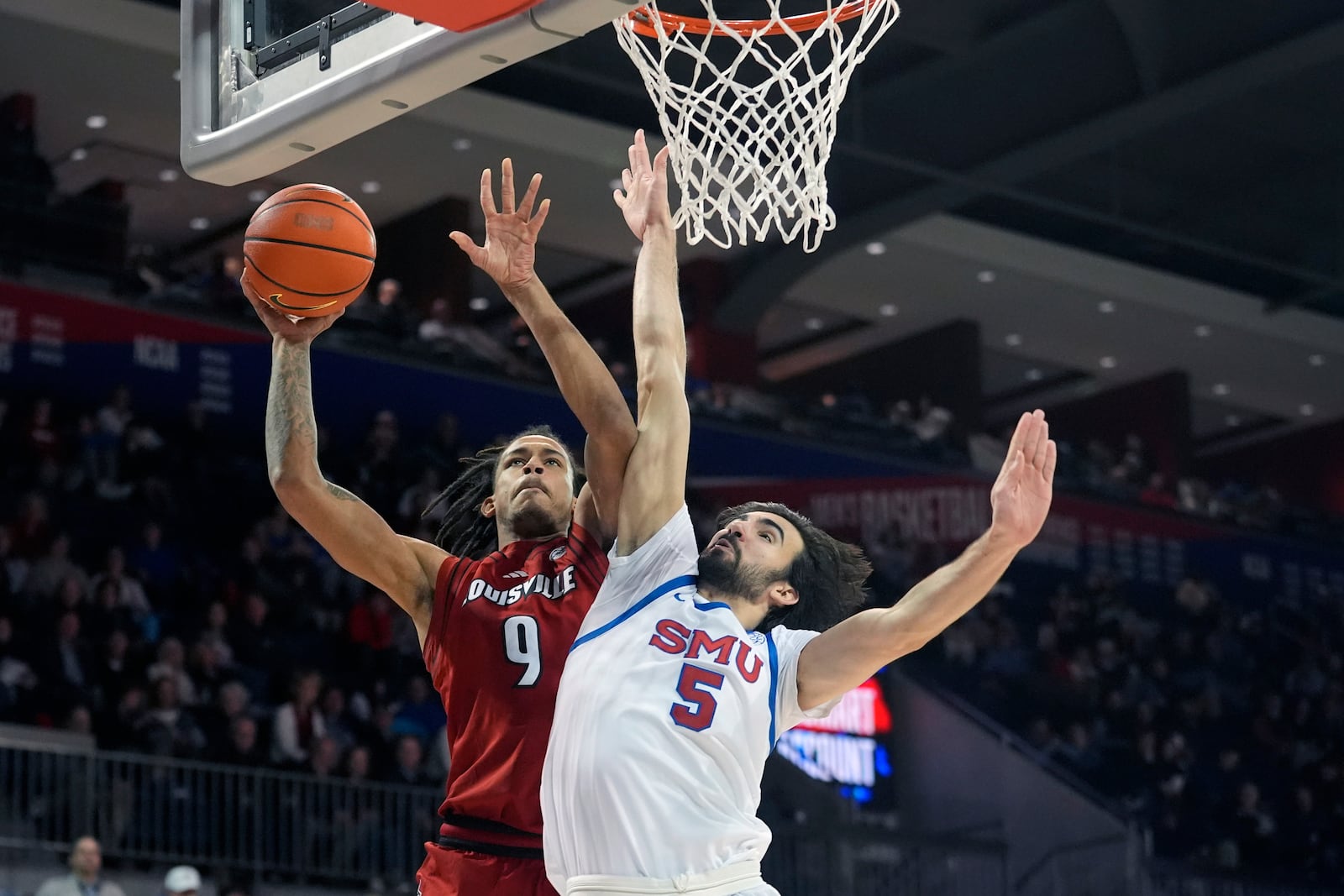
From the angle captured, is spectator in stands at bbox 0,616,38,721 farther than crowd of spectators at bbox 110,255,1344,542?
No

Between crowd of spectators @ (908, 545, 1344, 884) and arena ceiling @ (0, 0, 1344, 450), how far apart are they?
3.65 meters

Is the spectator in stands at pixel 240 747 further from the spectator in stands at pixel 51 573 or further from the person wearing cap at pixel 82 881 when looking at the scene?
the person wearing cap at pixel 82 881

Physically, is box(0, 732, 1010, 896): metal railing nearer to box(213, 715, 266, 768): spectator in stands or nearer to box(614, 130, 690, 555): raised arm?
box(213, 715, 266, 768): spectator in stands

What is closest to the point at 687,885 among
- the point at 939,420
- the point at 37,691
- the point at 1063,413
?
the point at 37,691

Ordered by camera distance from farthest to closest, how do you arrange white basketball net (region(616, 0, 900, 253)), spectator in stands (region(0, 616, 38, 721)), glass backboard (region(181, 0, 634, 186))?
spectator in stands (region(0, 616, 38, 721)) → white basketball net (region(616, 0, 900, 253)) → glass backboard (region(181, 0, 634, 186))

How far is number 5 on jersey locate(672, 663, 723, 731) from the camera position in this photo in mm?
4398

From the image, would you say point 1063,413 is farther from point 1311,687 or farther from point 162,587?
point 162,587

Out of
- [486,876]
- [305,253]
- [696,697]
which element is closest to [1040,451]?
[696,697]

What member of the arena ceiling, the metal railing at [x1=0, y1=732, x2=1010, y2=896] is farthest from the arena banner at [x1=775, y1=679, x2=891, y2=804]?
the arena ceiling

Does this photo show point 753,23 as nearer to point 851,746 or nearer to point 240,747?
point 240,747

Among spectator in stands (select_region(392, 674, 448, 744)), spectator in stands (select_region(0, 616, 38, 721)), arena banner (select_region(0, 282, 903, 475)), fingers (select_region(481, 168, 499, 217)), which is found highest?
arena banner (select_region(0, 282, 903, 475))

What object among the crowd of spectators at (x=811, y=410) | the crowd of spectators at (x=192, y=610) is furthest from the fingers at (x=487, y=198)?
the crowd of spectators at (x=811, y=410)

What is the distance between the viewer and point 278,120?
4691 millimetres

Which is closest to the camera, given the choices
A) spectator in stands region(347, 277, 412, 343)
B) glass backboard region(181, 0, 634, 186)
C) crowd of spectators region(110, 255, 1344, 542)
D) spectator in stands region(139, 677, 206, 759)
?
glass backboard region(181, 0, 634, 186)
